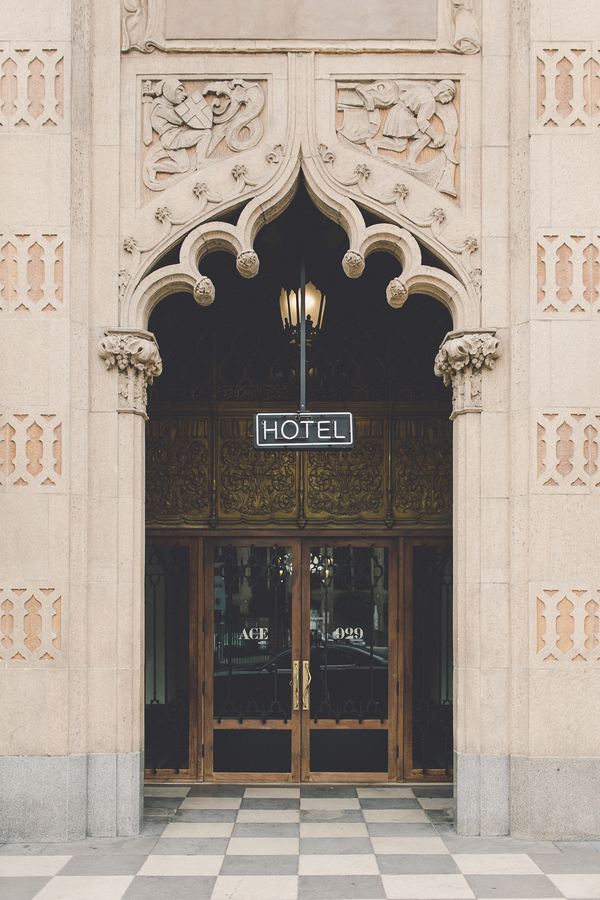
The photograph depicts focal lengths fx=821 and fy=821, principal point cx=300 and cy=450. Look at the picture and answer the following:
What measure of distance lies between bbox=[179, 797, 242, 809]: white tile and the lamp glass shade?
5224mm

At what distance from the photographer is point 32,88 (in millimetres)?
7711

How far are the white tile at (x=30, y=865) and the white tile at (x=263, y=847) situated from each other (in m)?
1.41

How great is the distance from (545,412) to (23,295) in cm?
493

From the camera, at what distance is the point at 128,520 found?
25.2ft

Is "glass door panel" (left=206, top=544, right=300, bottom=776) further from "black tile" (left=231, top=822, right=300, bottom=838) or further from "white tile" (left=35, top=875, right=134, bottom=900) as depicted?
"white tile" (left=35, top=875, right=134, bottom=900)

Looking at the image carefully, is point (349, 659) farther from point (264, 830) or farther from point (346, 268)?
point (346, 268)

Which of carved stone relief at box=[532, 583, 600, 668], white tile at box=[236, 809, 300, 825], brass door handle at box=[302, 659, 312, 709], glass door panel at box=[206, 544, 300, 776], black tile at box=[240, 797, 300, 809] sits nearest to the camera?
carved stone relief at box=[532, 583, 600, 668]

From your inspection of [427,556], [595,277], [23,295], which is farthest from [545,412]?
[23,295]

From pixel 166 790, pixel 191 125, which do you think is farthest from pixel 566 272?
pixel 166 790

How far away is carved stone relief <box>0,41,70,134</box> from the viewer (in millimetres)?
7680

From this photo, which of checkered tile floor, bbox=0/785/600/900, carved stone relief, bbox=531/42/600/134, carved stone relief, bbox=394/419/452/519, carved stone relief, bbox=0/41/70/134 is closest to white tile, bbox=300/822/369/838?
checkered tile floor, bbox=0/785/600/900

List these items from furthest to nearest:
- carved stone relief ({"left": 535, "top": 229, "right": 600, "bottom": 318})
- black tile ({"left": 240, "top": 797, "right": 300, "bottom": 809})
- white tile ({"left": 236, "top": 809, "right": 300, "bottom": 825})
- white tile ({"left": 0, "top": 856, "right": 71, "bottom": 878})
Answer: black tile ({"left": 240, "top": 797, "right": 300, "bottom": 809}) → white tile ({"left": 236, "top": 809, "right": 300, "bottom": 825}) → carved stone relief ({"left": 535, "top": 229, "right": 600, "bottom": 318}) → white tile ({"left": 0, "top": 856, "right": 71, "bottom": 878})

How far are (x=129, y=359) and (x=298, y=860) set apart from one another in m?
4.65

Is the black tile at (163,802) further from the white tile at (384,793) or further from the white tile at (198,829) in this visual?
the white tile at (384,793)
